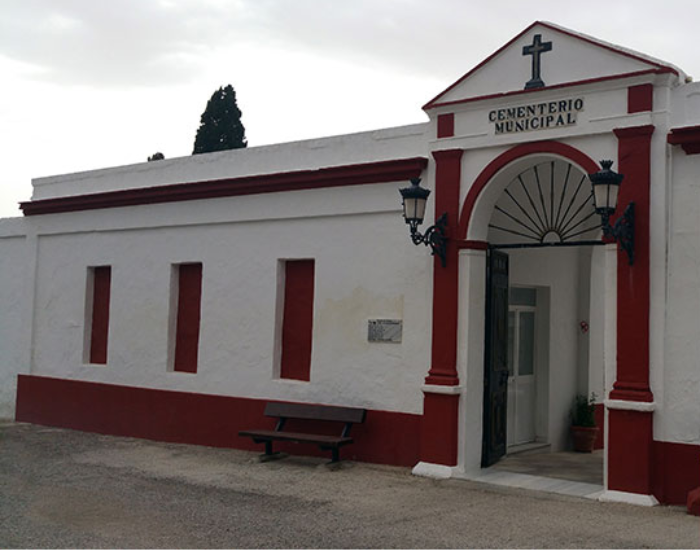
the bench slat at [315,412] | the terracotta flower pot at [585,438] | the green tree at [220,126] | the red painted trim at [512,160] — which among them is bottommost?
the terracotta flower pot at [585,438]

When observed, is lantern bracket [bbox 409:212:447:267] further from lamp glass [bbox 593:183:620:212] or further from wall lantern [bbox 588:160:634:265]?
lamp glass [bbox 593:183:620:212]

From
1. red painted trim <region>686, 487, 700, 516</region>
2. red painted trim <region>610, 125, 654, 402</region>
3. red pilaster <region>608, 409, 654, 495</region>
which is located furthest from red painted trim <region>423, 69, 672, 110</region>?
red painted trim <region>686, 487, 700, 516</region>

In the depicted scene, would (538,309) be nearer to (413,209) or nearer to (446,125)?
(446,125)

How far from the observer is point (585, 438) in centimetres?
1188

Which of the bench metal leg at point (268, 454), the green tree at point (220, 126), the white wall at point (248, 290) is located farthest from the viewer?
the green tree at point (220, 126)

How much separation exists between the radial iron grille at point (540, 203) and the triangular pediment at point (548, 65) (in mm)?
1146

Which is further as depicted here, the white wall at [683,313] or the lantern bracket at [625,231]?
the lantern bracket at [625,231]

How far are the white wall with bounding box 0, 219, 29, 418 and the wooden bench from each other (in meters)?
5.73

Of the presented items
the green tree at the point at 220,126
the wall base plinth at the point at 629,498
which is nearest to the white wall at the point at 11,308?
the wall base plinth at the point at 629,498

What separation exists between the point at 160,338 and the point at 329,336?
3099 millimetres

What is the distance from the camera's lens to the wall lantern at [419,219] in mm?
9375

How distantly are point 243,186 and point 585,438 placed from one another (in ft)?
19.0

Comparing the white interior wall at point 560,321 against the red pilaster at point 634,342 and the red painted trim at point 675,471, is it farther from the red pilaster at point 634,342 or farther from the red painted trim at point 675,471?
the red painted trim at point 675,471

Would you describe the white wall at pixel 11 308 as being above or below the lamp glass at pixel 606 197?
below
